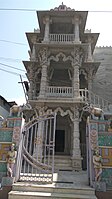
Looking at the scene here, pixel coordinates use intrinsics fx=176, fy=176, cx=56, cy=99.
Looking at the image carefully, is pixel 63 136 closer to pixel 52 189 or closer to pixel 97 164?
pixel 97 164

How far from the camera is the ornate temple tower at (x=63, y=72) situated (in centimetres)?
1056

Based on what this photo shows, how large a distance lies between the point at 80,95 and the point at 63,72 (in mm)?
3236

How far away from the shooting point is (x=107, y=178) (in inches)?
192

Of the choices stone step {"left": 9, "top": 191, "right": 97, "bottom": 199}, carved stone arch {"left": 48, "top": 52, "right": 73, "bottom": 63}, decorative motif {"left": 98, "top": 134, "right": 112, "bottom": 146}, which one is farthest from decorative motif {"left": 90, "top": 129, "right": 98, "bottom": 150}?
carved stone arch {"left": 48, "top": 52, "right": 73, "bottom": 63}

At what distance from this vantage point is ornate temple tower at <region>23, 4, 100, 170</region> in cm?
1056

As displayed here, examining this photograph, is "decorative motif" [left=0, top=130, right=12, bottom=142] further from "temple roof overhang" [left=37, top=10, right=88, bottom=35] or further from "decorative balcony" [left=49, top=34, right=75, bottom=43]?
"temple roof overhang" [left=37, top=10, right=88, bottom=35]

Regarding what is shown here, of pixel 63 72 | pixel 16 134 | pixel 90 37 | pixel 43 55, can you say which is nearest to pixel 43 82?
pixel 43 55

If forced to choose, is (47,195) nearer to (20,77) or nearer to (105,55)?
(20,77)

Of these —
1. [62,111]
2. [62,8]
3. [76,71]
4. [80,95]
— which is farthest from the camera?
[62,8]

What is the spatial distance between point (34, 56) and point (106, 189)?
10912 mm

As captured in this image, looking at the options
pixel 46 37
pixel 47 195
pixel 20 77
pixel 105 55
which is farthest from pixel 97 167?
pixel 105 55

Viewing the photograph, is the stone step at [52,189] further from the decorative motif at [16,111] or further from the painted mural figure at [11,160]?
the decorative motif at [16,111]

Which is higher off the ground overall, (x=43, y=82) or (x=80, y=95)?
(x=43, y=82)

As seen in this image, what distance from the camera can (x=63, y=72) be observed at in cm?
1396
